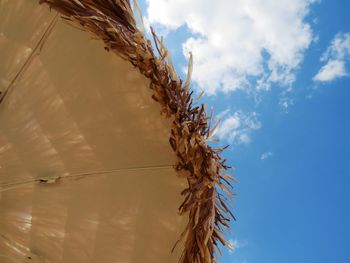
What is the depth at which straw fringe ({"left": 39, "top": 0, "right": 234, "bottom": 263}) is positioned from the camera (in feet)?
3.43

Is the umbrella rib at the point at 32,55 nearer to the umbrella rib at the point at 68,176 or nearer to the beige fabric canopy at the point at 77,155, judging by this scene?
the beige fabric canopy at the point at 77,155

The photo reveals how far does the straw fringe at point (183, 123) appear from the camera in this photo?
1046 millimetres

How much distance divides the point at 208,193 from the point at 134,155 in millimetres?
254

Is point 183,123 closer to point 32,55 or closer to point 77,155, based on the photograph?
point 77,155

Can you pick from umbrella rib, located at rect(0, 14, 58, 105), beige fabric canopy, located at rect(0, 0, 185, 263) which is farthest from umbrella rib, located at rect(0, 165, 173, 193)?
umbrella rib, located at rect(0, 14, 58, 105)

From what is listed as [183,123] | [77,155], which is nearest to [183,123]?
[183,123]

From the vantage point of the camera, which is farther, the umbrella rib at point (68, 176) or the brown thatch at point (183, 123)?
the umbrella rib at point (68, 176)

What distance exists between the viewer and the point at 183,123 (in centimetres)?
105

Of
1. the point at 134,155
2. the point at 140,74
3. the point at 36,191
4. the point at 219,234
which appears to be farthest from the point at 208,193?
the point at 36,191

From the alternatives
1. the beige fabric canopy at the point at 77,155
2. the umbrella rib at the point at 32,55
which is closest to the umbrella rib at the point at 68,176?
the beige fabric canopy at the point at 77,155

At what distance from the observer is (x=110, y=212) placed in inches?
47.6

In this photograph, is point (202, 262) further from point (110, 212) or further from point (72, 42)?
point (72, 42)

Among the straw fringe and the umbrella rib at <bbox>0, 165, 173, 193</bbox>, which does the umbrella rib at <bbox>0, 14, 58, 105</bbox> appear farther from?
the umbrella rib at <bbox>0, 165, 173, 193</bbox>

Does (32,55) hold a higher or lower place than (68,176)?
higher
